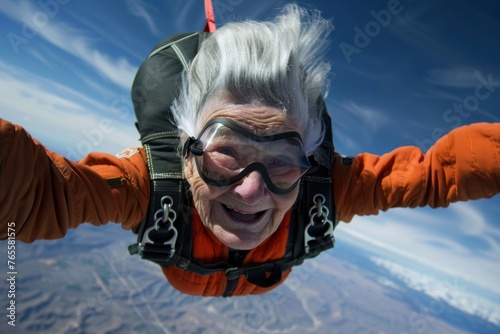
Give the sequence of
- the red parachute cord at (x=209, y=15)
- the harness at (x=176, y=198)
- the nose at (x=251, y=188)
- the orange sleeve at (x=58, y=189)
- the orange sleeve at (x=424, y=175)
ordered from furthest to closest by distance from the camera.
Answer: the red parachute cord at (x=209, y=15) → the harness at (x=176, y=198) → the orange sleeve at (x=424, y=175) → the nose at (x=251, y=188) → the orange sleeve at (x=58, y=189)

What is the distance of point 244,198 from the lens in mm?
1461

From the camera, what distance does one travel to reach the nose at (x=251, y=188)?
1.44 m

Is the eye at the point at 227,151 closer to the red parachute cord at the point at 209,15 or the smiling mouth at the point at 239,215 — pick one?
→ the smiling mouth at the point at 239,215

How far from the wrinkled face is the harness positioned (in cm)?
16

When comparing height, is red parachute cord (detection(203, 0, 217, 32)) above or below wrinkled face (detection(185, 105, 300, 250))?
above

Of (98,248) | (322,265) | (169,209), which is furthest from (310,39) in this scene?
(322,265)

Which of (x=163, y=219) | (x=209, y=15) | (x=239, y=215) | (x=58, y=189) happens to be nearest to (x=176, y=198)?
(x=163, y=219)

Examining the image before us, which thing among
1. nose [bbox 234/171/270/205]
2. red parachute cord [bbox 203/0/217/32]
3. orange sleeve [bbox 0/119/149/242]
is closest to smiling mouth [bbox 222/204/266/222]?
nose [bbox 234/171/270/205]

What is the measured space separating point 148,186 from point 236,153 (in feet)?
1.94

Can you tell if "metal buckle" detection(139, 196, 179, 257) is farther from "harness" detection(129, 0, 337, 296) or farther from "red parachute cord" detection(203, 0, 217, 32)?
"red parachute cord" detection(203, 0, 217, 32)

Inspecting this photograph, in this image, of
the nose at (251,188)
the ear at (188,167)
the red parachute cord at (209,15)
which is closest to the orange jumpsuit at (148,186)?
the ear at (188,167)

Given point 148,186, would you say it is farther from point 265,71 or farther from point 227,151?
point 265,71

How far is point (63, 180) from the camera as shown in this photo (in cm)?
111

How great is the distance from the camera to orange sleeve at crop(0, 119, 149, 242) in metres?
0.89
